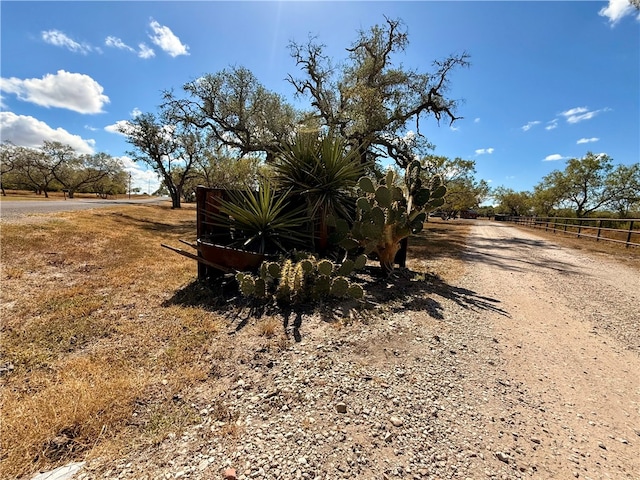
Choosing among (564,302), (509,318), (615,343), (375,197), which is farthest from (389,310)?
(564,302)

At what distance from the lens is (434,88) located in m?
15.3

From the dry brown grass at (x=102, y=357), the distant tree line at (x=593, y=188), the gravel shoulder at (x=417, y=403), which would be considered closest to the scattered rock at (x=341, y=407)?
the gravel shoulder at (x=417, y=403)

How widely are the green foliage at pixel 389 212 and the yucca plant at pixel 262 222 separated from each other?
81 cm

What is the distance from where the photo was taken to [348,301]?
3.86 meters

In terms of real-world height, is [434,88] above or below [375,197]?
above

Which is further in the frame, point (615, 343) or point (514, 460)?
point (615, 343)

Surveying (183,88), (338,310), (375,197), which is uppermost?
(183,88)

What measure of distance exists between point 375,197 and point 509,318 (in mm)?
2510

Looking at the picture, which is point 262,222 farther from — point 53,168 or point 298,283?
point 53,168

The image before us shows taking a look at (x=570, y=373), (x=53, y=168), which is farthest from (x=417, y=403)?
(x=53, y=168)

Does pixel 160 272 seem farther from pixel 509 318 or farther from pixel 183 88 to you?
pixel 183 88

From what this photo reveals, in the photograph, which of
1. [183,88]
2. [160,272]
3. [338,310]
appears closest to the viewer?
[338,310]

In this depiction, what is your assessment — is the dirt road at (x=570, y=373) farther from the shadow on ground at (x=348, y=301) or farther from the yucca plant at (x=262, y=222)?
the yucca plant at (x=262, y=222)

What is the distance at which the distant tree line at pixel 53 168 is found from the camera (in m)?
45.2
